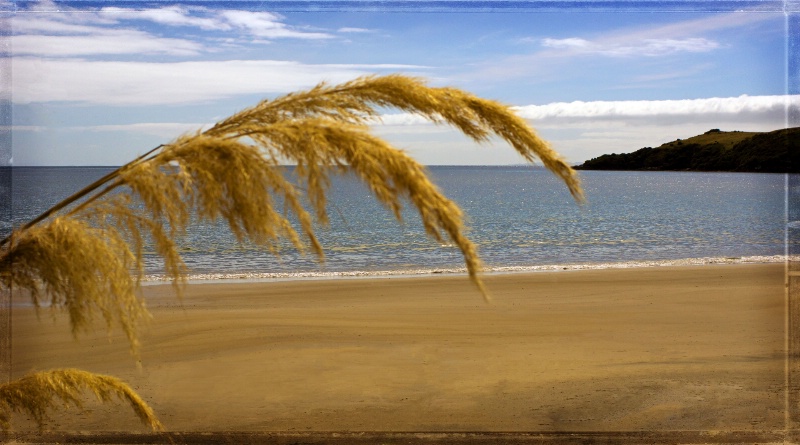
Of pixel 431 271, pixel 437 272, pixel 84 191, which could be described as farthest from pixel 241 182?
pixel 431 271

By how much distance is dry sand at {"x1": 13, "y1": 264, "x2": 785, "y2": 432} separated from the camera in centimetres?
519

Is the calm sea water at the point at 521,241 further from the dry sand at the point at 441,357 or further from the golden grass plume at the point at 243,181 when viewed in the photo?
the golden grass plume at the point at 243,181

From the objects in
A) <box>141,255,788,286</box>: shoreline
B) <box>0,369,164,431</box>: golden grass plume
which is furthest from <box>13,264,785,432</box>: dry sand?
<box>0,369,164,431</box>: golden grass plume

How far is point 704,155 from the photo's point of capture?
75.0 ft

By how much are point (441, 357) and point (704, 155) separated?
18.6 m

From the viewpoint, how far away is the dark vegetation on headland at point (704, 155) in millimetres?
14102

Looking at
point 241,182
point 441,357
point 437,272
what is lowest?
point 441,357

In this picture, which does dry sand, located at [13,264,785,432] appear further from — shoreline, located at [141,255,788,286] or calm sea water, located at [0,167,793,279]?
calm sea water, located at [0,167,793,279]

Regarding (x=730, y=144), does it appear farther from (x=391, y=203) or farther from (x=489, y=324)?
(x=391, y=203)

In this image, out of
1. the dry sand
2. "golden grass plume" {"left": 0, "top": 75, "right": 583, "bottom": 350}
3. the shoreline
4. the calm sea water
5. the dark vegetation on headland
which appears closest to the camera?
"golden grass plume" {"left": 0, "top": 75, "right": 583, "bottom": 350}

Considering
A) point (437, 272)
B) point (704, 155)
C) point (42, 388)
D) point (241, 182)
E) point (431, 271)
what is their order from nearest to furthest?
point (241, 182) < point (42, 388) < point (437, 272) < point (431, 271) < point (704, 155)

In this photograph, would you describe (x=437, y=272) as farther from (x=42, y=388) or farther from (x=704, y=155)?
(x=704, y=155)

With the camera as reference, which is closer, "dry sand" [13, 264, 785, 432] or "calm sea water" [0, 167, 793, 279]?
"dry sand" [13, 264, 785, 432]

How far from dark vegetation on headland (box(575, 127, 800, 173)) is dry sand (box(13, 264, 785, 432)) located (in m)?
4.09
